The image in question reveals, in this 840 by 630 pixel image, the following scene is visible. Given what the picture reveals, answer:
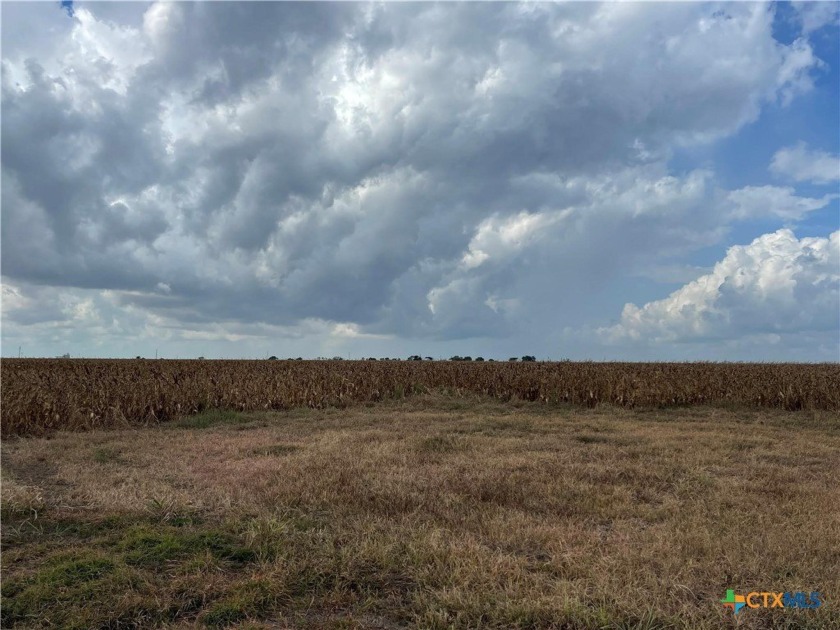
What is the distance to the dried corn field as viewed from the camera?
14727 mm

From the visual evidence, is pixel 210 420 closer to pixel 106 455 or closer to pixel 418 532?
pixel 106 455

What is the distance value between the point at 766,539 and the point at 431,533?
130 inches

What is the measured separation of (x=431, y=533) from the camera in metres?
5.76

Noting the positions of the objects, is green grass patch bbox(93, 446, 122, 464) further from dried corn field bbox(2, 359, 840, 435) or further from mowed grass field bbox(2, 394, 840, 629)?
dried corn field bbox(2, 359, 840, 435)

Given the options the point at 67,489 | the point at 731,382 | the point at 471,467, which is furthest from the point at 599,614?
the point at 731,382

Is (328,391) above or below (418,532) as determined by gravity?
above

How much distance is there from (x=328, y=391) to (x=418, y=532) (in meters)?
14.5

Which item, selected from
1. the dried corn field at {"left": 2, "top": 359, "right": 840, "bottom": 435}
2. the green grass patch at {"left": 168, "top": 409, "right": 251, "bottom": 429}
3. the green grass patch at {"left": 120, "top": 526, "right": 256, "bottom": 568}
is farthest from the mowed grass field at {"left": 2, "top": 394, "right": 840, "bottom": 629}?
the green grass patch at {"left": 168, "top": 409, "right": 251, "bottom": 429}

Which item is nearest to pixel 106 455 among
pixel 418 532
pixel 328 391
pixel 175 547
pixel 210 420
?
pixel 210 420

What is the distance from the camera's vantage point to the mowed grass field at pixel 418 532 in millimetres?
4301

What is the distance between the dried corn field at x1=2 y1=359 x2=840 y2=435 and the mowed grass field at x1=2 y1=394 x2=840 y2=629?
318cm

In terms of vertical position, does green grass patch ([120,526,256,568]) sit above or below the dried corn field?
below

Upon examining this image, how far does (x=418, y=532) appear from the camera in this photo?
5.84m

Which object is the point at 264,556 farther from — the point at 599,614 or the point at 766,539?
the point at 766,539
